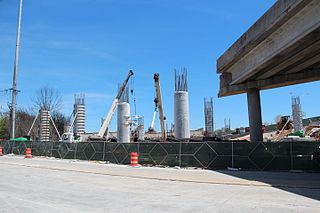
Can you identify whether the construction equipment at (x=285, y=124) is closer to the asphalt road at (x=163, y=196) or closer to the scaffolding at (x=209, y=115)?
the scaffolding at (x=209, y=115)

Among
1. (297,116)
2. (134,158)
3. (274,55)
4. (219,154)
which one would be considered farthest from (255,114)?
(297,116)

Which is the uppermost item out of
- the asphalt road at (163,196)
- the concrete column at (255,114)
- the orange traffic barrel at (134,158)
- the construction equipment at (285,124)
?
the construction equipment at (285,124)

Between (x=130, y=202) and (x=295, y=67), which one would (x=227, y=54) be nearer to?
(x=295, y=67)

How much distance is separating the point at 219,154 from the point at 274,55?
23.2ft

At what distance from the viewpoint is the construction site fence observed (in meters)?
19.5

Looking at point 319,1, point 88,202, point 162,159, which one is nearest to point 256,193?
point 88,202

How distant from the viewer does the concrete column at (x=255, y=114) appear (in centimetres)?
2486

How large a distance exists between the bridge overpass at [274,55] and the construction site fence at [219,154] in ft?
14.7

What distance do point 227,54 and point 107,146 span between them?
1149cm

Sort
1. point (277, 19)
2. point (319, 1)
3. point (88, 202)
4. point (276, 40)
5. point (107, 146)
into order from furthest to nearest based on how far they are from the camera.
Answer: point (107, 146), point (276, 40), point (277, 19), point (319, 1), point (88, 202)

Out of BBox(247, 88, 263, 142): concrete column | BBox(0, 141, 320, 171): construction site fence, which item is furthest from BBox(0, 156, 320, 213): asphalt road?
BBox(247, 88, 263, 142): concrete column

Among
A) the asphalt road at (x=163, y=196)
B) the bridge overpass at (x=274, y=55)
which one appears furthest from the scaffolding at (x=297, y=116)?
the asphalt road at (x=163, y=196)

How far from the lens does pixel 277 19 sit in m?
15.5

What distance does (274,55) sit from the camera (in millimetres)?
17844
